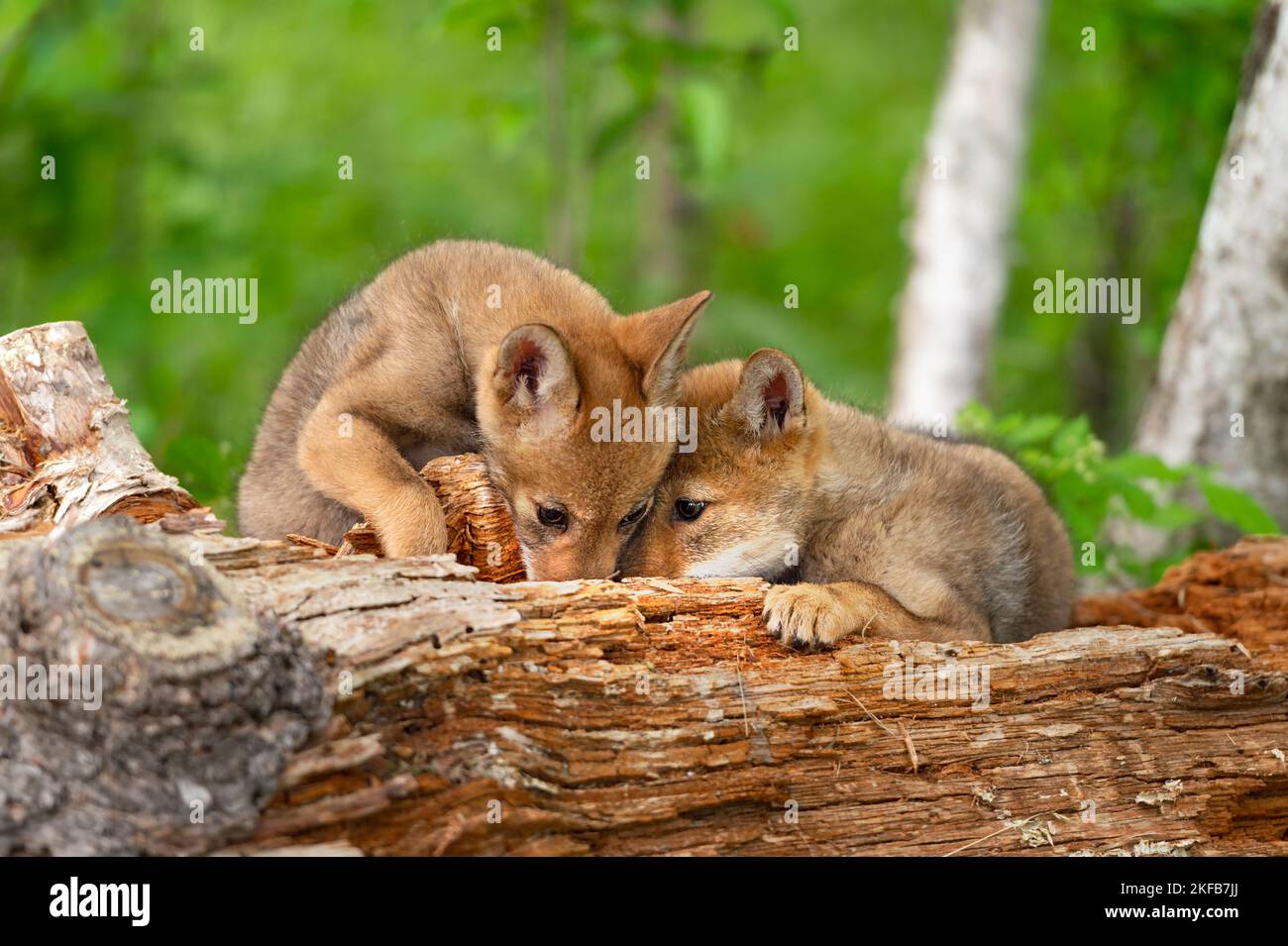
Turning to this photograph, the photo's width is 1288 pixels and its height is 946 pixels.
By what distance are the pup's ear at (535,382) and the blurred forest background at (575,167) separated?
1.47 meters

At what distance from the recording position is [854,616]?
4.29 metres

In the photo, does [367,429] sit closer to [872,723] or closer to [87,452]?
[87,452]

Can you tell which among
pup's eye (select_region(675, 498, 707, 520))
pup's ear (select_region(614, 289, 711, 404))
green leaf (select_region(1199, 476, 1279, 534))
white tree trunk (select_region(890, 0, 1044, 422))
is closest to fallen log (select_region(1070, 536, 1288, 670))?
green leaf (select_region(1199, 476, 1279, 534))

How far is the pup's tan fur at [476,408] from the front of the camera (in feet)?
14.9

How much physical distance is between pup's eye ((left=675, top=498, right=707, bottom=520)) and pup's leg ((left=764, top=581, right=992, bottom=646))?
2.08 ft

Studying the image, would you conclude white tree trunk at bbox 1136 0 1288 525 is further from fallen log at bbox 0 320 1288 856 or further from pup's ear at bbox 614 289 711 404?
pup's ear at bbox 614 289 711 404

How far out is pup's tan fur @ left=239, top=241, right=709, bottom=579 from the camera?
179 inches

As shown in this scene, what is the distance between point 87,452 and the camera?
4.48 metres

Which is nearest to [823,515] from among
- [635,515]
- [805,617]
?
[635,515]

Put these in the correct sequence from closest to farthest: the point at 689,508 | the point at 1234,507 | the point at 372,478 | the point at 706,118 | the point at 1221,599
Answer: the point at 372,478 < the point at 689,508 < the point at 1221,599 < the point at 1234,507 < the point at 706,118

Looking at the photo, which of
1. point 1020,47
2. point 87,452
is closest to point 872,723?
point 87,452

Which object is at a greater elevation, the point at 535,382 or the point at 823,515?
the point at 535,382

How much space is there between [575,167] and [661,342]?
26.0 ft

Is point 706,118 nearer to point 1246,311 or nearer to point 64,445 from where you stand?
point 1246,311
